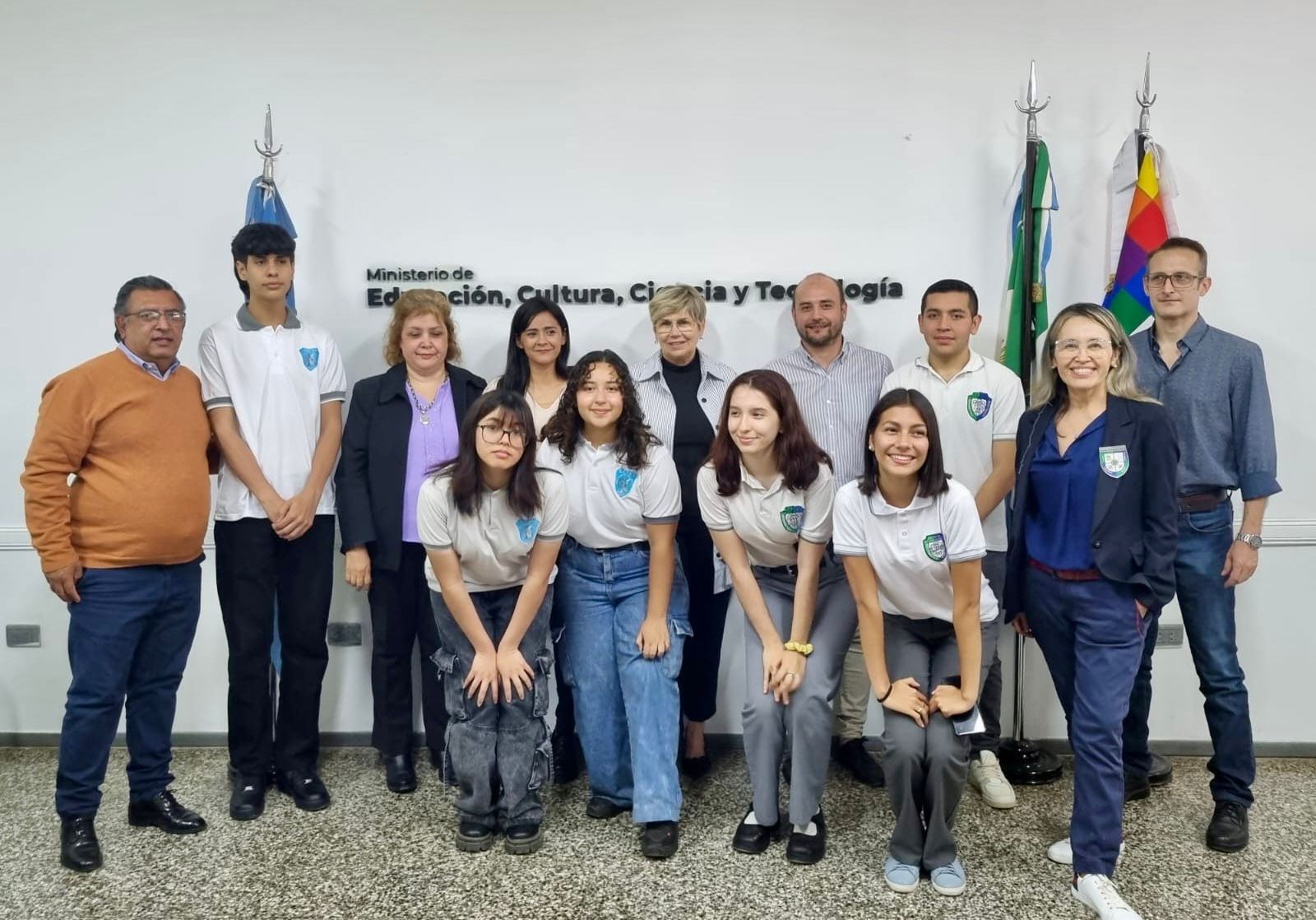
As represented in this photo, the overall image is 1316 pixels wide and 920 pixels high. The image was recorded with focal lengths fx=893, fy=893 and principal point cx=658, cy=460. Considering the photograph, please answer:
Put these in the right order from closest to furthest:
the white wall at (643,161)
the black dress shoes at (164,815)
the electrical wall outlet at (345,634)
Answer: the black dress shoes at (164,815)
the white wall at (643,161)
the electrical wall outlet at (345,634)

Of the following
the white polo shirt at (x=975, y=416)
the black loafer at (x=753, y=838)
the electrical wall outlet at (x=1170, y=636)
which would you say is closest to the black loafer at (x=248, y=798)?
the black loafer at (x=753, y=838)

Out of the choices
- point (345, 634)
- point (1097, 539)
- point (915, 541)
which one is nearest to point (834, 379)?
point (915, 541)

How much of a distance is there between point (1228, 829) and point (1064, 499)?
3.80 feet

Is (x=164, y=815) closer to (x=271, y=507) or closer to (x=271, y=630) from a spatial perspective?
(x=271, y=630)

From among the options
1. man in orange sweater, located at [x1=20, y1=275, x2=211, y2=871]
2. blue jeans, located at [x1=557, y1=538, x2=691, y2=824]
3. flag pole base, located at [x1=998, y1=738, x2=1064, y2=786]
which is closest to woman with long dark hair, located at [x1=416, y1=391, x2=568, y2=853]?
blue jeans, located at [x1=557, y1=538, x2=691, y2=824]

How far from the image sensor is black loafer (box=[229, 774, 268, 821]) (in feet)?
9.09

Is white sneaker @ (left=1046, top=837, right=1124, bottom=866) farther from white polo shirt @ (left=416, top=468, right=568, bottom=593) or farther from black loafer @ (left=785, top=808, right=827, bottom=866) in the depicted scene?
white polo shirt @ (left=416, top=468, right=568, bottom=593)

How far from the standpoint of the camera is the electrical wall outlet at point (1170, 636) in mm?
3271

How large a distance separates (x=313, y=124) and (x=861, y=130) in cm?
203

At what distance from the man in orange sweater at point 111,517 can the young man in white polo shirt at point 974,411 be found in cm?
217

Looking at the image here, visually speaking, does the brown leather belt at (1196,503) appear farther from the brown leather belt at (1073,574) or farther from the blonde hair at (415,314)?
the blonde hair at (415,314)

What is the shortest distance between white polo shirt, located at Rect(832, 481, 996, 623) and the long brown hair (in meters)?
0.13

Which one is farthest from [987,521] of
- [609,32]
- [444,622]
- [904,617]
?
[609,32]

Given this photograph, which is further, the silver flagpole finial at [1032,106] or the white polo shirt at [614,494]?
the silver flagpole finial at [1032,106]
